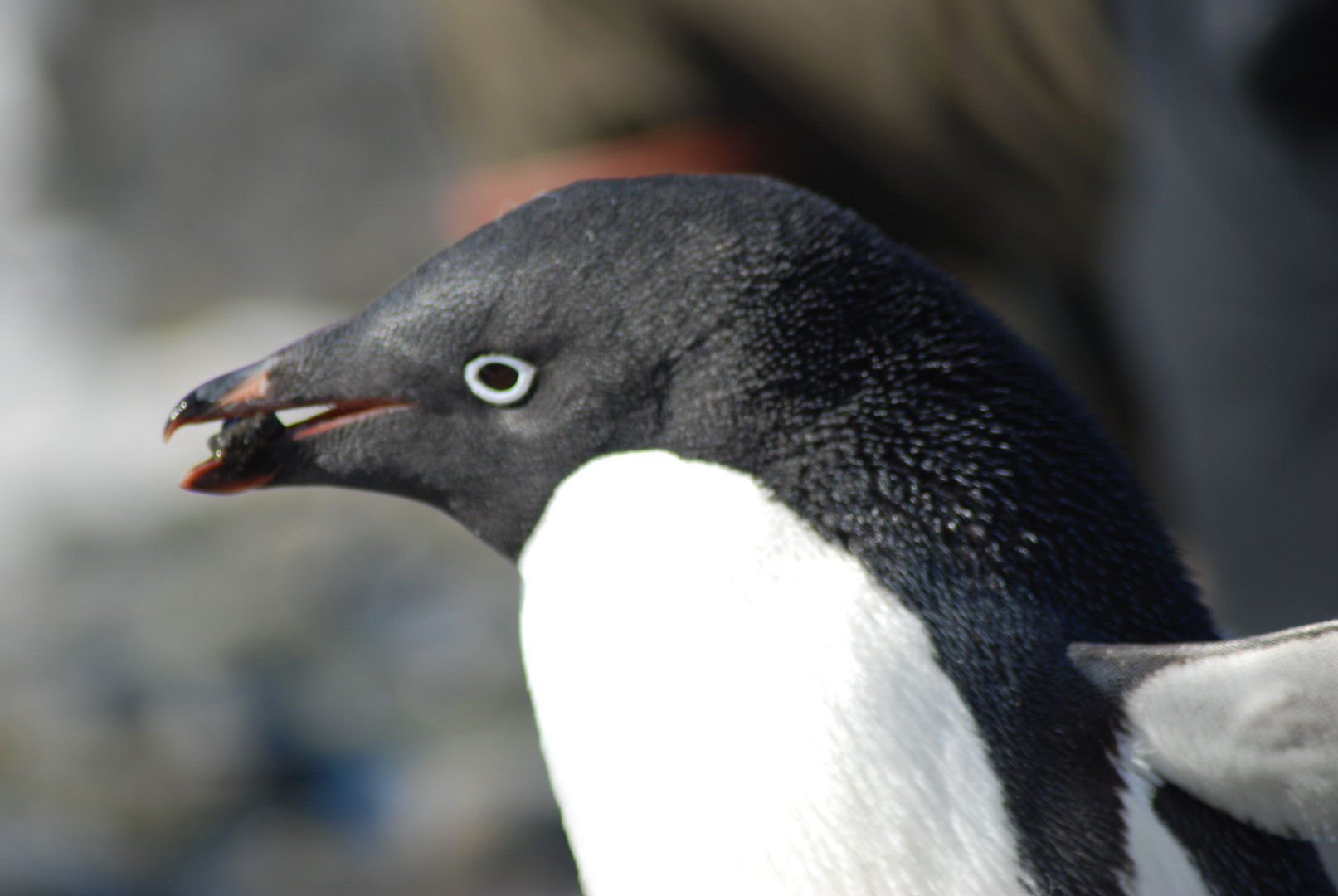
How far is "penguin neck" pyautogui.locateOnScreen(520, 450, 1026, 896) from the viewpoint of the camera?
25.3 inches

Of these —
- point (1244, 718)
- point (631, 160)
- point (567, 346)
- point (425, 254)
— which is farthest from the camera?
point (425, 254)

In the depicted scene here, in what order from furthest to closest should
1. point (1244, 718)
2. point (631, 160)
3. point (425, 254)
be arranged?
point (425, 254) < point (631, 160) < point (1244, 718)

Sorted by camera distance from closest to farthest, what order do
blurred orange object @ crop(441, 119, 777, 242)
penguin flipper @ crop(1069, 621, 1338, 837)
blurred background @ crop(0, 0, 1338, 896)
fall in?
penguin flipper @ crop(1069, 621, 1338, 837) < blurred background @ crop(0, 0, 1338, 896) < blurred orange object @ crop(441, 119, 777, 242)

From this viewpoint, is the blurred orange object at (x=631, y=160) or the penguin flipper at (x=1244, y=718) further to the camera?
the blurred orange object at (x=631, y=160)

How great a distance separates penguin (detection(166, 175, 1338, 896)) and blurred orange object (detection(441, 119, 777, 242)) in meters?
1.33

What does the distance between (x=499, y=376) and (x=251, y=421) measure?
0.16 m

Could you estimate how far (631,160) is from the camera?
2135 millimetres

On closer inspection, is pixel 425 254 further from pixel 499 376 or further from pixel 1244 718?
pixel 1244 718

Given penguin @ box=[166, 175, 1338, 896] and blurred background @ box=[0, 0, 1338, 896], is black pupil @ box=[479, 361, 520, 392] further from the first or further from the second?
blurred background @ box=[0, 0, 1338, 896]

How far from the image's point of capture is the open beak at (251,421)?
29.9 inches

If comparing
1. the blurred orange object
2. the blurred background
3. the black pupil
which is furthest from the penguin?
the blurred orange object

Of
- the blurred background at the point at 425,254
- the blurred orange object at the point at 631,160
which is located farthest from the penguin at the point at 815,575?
the blurred orange object at the point at 631,160

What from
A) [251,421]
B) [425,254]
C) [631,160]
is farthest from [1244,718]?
[425,254]

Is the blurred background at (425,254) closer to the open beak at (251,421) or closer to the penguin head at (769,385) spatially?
the penguin head at (769,385)
